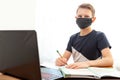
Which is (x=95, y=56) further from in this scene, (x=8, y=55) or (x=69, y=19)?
(x=8, y=55)

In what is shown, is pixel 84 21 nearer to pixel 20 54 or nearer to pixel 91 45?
pixel 91 45

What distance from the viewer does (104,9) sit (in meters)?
2.23

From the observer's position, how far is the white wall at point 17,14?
202 centimetres

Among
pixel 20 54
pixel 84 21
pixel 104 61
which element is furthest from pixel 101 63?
pixel 20 54

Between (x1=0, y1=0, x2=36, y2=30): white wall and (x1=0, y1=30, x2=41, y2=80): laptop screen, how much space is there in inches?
41.3

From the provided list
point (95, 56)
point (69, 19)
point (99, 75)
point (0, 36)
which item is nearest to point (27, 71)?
point (0, 36)

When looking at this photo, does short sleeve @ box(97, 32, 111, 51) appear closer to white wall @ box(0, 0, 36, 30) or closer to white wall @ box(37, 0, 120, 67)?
white wall @ box(37, 0, 120, 67)

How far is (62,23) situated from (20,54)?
1374mm

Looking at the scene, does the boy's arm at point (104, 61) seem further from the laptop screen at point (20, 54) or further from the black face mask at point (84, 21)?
the laptop screen at point (20, 54)

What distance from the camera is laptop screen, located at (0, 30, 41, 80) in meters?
0.83

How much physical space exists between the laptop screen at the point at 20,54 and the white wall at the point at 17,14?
3.44 feet

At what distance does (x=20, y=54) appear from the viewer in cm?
89

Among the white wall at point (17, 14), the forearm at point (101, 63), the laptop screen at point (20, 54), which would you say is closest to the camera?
the laptop screen at point (20, 54)

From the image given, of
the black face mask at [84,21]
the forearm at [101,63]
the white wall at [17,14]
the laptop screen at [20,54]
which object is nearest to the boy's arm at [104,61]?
the forearm at [101,63]
